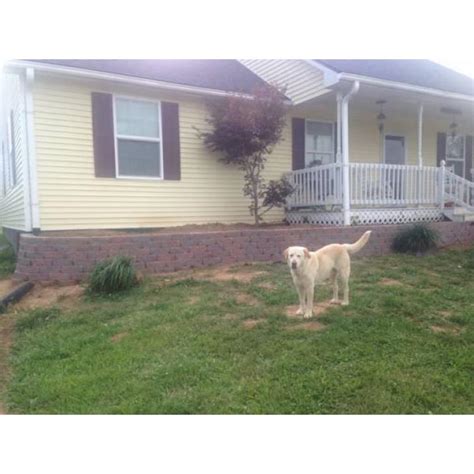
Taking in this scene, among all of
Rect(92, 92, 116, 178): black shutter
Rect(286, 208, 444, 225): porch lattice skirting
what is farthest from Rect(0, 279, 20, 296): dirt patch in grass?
Rect(286, 208, 444, 225): porch lattice skirting

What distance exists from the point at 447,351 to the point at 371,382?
3.24ft

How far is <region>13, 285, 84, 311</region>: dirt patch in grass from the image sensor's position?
5168 mm

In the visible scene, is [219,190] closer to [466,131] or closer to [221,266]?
[221,266]

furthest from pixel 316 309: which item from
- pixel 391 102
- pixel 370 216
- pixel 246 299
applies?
pixel 391 102

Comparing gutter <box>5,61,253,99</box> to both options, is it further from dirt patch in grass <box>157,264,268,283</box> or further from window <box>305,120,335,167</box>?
dirt patch in grass <box>157,264,268,283</box>

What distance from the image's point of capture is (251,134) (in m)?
8.05

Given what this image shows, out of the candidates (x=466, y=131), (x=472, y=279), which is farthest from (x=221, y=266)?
(x=466, y=131)

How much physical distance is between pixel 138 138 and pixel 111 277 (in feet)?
11.6

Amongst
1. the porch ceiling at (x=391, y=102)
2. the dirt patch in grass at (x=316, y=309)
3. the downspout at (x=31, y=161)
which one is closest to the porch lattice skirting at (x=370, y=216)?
the porch ceiling at (x=391, y=102)

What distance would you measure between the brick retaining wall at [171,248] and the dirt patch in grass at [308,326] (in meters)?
2.99

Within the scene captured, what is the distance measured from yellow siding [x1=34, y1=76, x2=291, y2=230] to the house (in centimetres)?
2

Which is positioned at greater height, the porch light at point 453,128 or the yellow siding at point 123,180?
the porch light at point 453,128

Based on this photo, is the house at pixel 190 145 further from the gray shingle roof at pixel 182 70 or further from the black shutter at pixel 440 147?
the black shutter at pixel 440 147

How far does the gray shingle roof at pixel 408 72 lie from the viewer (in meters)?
8.60
